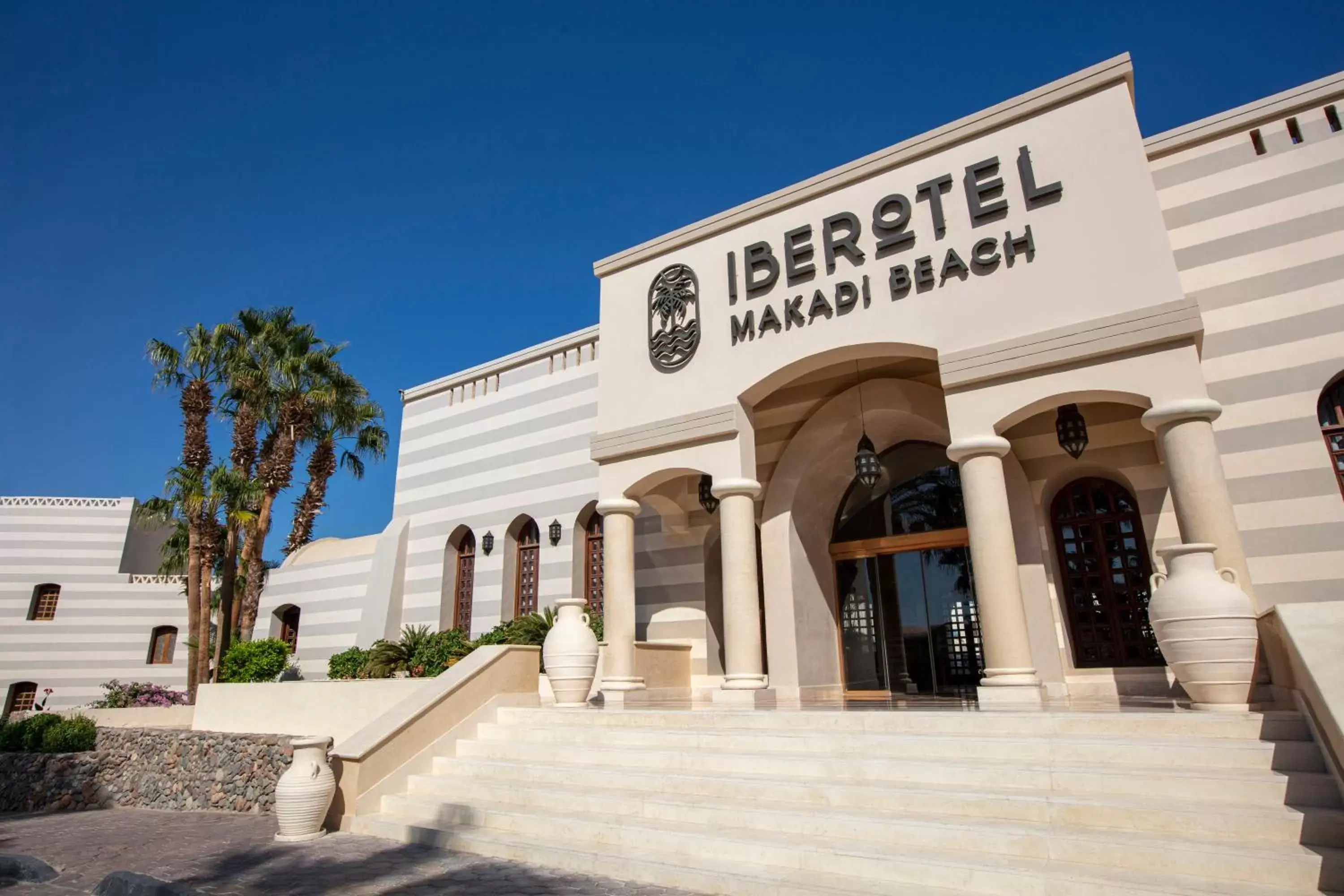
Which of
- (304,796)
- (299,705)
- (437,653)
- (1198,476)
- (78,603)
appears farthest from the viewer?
(78,603)

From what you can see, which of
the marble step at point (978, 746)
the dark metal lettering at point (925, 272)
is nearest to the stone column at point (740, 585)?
the marble step at point (978, 746)

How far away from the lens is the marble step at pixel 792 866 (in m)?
4.45

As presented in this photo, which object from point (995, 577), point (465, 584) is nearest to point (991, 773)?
point (995, 577)

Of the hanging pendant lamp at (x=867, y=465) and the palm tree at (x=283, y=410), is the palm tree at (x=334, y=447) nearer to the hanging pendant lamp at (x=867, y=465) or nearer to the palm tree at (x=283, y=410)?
the palm tree at (x=283, y=410)

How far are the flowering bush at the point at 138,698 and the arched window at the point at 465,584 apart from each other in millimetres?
8475

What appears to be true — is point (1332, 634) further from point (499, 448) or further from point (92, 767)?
point (92, 767)


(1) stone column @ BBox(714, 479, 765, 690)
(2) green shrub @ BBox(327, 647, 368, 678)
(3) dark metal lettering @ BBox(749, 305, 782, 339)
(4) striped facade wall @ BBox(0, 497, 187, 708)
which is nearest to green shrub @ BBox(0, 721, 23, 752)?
(2) green shrub @ BBox(327, 647, 368, 678)

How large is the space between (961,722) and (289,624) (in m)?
19.6

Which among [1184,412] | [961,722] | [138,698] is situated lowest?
[961,722]

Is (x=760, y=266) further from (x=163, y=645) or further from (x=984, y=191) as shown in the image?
(x=163, y=645)

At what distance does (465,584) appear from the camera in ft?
58.8

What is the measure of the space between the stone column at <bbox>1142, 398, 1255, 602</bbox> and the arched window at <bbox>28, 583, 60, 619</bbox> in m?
32.0

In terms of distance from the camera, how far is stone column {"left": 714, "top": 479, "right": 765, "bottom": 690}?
10242 mm

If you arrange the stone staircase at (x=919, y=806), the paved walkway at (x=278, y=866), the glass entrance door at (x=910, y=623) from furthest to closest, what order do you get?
the glass entrance door at (x=910, y=623) < the paved walkway at (x=278, y=866) < the stone staircase at (x=919, y=806)
